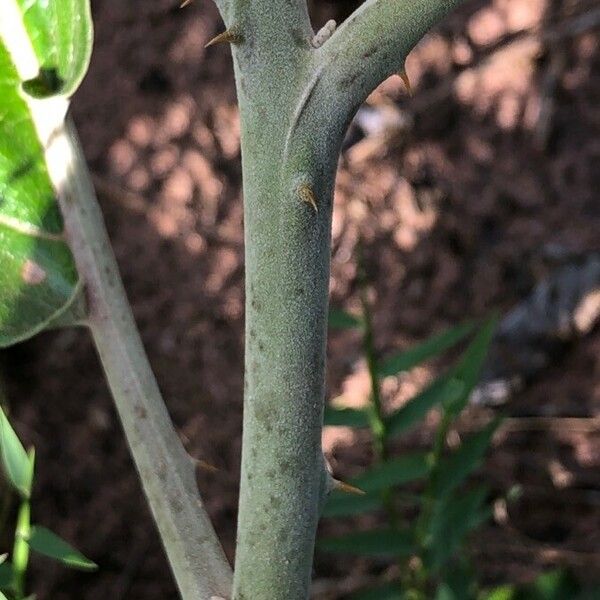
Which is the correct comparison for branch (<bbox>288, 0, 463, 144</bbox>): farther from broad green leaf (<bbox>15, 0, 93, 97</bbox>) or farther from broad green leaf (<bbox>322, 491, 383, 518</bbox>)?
broad green leaf (<bbox>322, 491, 383, 518</bbox>)

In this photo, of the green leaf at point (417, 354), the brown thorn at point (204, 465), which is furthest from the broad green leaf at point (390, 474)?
the brown thorn at point (204, 465)

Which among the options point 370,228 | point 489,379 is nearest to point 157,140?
point 370,228

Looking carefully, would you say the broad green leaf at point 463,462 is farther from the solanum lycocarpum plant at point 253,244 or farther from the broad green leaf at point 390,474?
the solanum lycocarpum plant at point 253,244

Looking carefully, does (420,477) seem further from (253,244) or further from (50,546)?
(253,244)

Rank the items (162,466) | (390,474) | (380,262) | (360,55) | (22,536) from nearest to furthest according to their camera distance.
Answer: (360,55) < (162,466) < (22,536) < (390,474) < (380,262)

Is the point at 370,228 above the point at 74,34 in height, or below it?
below

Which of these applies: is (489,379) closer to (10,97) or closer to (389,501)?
(389,501)

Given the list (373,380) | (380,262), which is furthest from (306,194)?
(380,262)

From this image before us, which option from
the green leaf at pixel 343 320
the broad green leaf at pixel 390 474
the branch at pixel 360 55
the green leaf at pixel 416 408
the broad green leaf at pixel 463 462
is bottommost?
the broad green leaf at pixel 463 462
